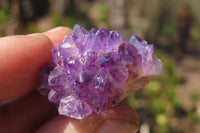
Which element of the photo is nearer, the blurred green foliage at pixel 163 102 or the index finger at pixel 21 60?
the index finger at pixel 21 60

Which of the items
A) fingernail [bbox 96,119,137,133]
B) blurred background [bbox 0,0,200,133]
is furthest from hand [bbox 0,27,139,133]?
blurred background [bbox 0,0,200,133]

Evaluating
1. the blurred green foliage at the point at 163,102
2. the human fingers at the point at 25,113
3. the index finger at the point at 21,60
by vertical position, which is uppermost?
the index finger at the point at 21,60

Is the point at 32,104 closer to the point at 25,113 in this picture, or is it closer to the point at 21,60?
the point at 25,113

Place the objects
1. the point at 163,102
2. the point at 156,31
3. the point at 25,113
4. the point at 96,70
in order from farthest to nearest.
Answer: the point at 156,31
the point at 163,102
the point at 25,113
the point at 96,70

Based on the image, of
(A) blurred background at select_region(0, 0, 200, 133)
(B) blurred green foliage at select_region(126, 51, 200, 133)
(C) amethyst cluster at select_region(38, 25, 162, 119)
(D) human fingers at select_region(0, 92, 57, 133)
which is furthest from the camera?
(A) blurred background at select_region(0, 0, 200, 133)

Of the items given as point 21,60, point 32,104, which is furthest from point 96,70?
point 32,104

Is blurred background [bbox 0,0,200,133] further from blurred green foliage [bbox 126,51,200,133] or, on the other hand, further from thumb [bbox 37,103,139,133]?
thumb [bbox 37,103,139,133]

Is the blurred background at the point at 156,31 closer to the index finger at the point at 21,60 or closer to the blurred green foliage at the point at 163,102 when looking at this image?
the blurred green foliage at the point at 163,102

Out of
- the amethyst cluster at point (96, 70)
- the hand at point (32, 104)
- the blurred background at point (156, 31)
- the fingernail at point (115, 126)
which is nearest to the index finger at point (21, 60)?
the hand at point (32, 104)
